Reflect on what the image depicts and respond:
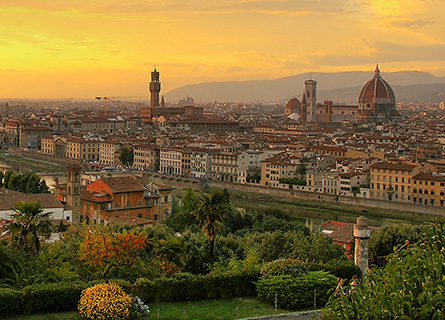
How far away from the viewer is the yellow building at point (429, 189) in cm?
3325

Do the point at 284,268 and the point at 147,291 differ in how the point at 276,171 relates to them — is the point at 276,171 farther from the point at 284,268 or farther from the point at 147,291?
the point at 147,291

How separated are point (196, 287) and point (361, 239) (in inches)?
95.5

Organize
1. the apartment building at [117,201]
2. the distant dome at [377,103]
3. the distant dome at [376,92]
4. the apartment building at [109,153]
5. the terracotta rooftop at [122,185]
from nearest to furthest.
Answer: the apartment building at [117,201] → the terracotta rooftop at [122,185] → the apartment building at [109,153] → the distant dome at [377,103] → the distant dome at [376,92]

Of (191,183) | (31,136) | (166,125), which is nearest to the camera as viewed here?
(191,183)

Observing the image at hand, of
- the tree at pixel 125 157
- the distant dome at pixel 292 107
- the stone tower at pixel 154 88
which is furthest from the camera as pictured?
the distant dome at pixel 292 107

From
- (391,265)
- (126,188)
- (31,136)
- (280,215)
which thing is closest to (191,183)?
(280,215)

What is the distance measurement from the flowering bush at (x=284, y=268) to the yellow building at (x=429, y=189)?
24.5 m

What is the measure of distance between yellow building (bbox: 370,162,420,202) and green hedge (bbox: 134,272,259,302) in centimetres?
2538

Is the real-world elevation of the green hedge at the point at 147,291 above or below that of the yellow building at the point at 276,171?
above

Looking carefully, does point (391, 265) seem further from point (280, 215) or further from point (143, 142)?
point (143, 142)

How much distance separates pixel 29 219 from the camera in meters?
11.7

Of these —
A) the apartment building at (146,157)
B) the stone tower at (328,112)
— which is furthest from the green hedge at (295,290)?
the stone tower at (328,112)

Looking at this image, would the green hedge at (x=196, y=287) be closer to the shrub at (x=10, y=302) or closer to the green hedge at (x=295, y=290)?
the green hedge at (x=295, y=290)

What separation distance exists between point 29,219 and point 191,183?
32.5 metres
